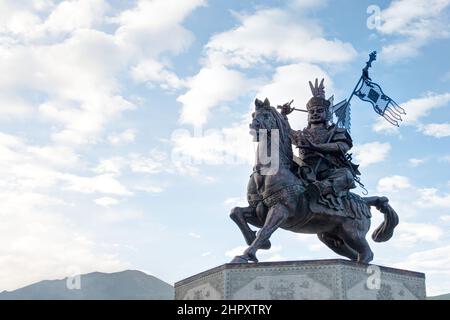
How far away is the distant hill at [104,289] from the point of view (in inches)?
1775

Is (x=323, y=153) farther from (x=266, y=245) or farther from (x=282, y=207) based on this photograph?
(x=266, y=245)

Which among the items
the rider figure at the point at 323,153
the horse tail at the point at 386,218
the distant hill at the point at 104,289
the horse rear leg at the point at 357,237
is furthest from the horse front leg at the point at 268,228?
the distant hill at the point at 104,289

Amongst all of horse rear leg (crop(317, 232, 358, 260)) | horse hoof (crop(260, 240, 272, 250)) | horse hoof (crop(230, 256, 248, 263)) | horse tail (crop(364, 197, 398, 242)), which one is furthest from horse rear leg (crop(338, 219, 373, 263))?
horse hoof (crop(230, 256, 248, 263))

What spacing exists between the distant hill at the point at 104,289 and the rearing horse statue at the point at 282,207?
31.6m

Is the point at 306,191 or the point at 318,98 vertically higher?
the point at 318,98

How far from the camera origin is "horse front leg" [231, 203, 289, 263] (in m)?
12.6

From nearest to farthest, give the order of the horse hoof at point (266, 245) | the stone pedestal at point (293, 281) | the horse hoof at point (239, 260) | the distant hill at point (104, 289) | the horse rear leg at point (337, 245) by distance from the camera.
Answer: the stone pedestal at point (293, 281) < the horse hoof at point (239, 260) < the horse hoof at point (266, 245) < the horse rear leg at point (337, 245) < the distant hill at point (104, 289)

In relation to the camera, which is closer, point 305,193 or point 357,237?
point 305,193

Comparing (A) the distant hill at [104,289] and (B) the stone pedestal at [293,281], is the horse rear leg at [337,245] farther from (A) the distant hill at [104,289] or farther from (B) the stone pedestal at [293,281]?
(A) the distant hill at [104,289]

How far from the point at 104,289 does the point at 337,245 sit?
33842 millimetres

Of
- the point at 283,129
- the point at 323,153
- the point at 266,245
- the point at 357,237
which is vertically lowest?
the point at 266,245

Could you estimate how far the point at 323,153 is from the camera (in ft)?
47.3

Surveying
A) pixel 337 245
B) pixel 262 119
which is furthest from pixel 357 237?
pixel 262 119

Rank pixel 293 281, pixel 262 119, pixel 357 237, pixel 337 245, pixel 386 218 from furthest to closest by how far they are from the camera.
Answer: pixel 386 218
pixel 337 245
pixel 357 237
pixel 262 119
pixel 293 281
